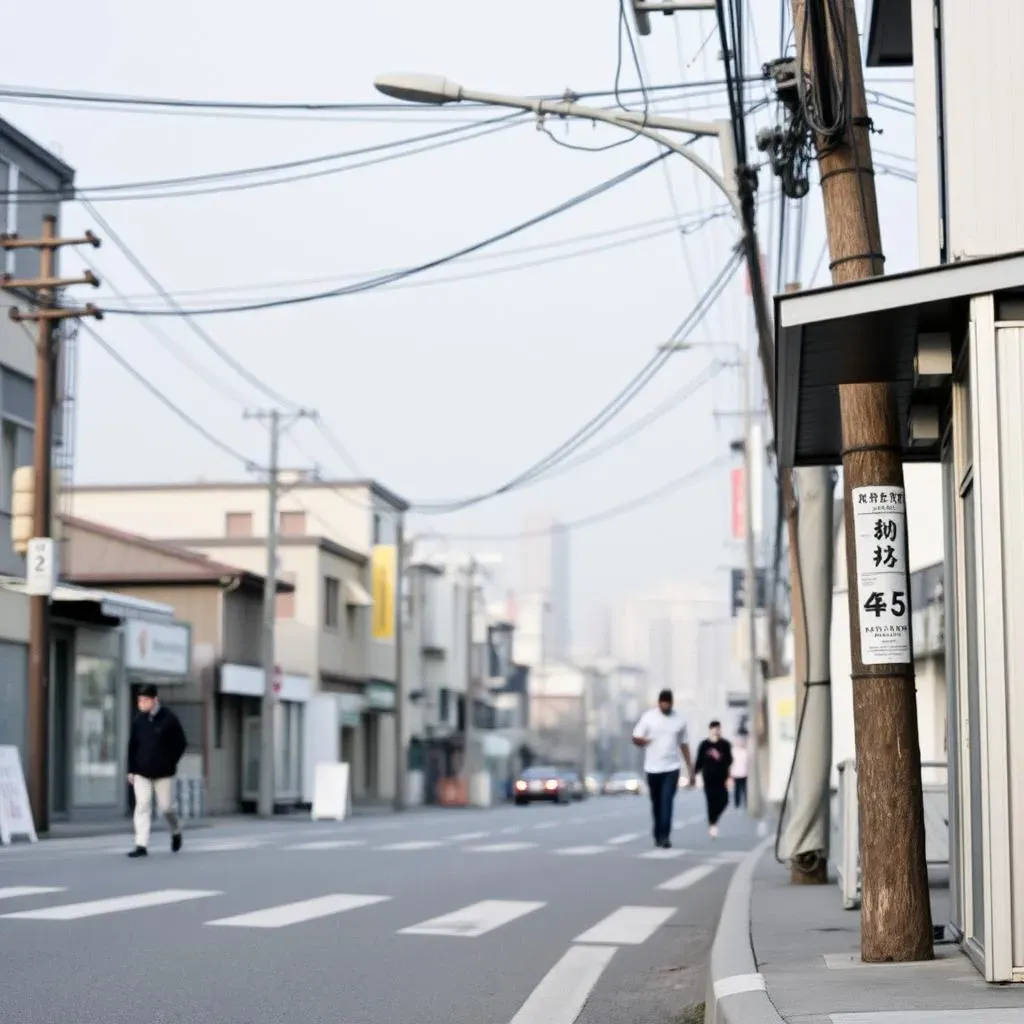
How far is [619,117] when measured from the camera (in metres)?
15.1

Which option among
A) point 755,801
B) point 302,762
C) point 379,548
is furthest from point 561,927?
point 379,548

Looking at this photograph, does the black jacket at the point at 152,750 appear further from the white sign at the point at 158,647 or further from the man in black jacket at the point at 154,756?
the white sign at the point at 158,647

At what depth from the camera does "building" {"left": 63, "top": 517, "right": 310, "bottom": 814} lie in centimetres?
4522

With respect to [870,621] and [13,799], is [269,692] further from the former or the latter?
[870,621]

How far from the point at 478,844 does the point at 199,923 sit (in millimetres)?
12032

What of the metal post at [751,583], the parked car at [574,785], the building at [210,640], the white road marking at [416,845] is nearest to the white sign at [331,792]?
the building at [210,640]

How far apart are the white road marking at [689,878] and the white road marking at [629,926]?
6.73ft

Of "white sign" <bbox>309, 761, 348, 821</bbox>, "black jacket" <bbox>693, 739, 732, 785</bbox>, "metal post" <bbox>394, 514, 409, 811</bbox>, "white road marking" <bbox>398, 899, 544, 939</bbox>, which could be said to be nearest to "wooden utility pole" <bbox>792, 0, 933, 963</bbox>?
"white road marking" <bbox>398, 899, 544, 939</bbox>

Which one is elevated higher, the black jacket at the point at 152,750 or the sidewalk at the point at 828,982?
the black jacket at the point at 152,750

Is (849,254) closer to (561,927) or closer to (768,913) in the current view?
(768,913)

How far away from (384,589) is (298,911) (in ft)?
159

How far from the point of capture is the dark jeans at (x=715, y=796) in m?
25.8

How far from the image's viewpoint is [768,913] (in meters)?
11.5

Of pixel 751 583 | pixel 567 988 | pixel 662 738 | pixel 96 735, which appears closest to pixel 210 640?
pixel 96 735
